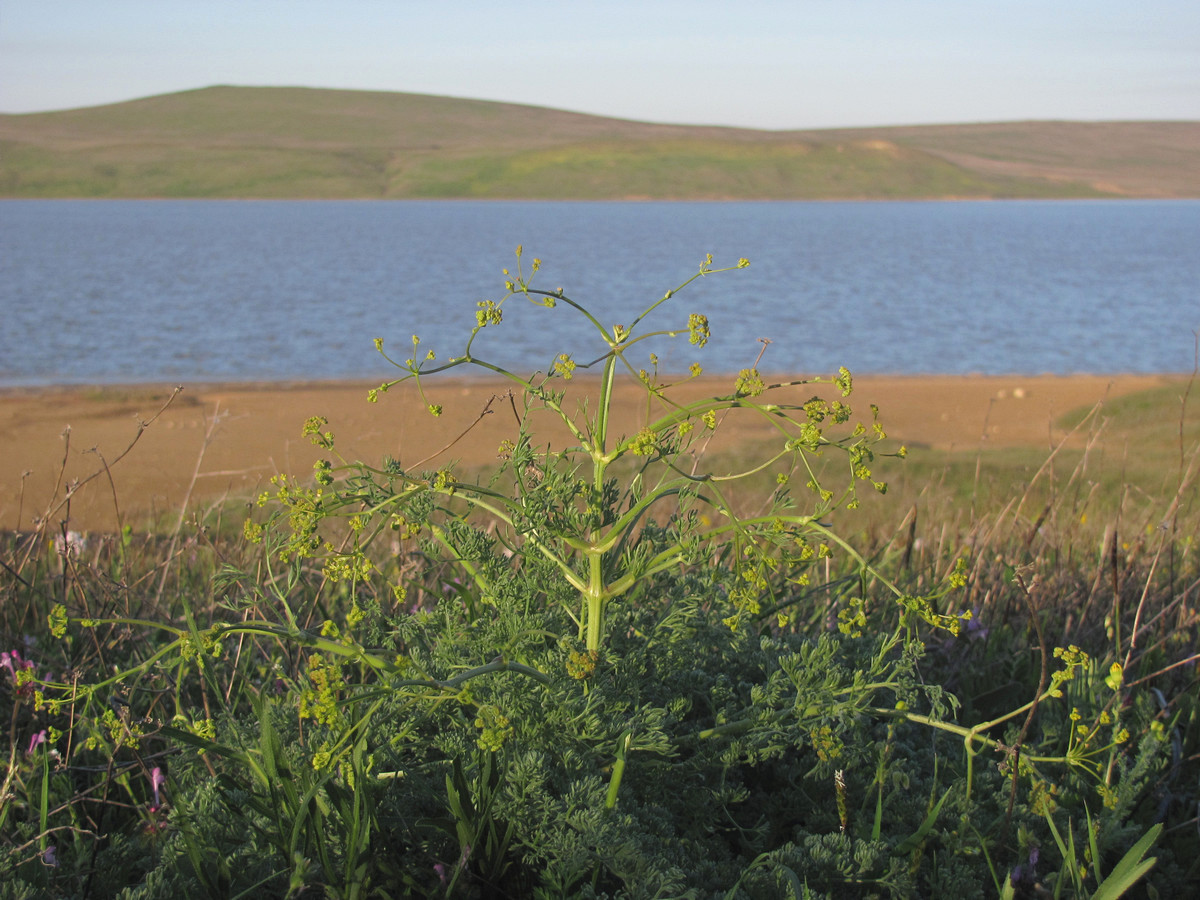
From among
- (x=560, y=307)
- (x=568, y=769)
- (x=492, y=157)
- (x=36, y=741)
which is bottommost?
(x=560, y=307)

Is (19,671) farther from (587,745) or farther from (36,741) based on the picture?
(587,745)

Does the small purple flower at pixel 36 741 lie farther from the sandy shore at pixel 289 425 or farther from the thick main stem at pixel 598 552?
the sandy shore at pixel 289 425

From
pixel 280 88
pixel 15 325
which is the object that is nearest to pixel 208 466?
pixel 15 325

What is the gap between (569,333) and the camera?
25.9m

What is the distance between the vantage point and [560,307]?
99.9 feet

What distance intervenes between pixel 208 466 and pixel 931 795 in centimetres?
1004

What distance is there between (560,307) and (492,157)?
134m

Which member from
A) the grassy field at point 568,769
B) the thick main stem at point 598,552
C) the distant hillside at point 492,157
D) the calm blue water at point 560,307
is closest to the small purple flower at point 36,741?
the grassy field at point 568,769

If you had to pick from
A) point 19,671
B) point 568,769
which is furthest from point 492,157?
point 568,769

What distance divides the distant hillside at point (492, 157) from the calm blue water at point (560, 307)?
62916 mm

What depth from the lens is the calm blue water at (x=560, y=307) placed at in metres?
22.7

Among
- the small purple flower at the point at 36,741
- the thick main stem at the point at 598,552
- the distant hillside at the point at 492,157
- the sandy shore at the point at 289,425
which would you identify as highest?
the distant hillside at the point at 492,157

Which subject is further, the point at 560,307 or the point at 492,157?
the point at 492,157

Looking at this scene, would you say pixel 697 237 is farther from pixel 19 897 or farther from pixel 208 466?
pixel 19 897
